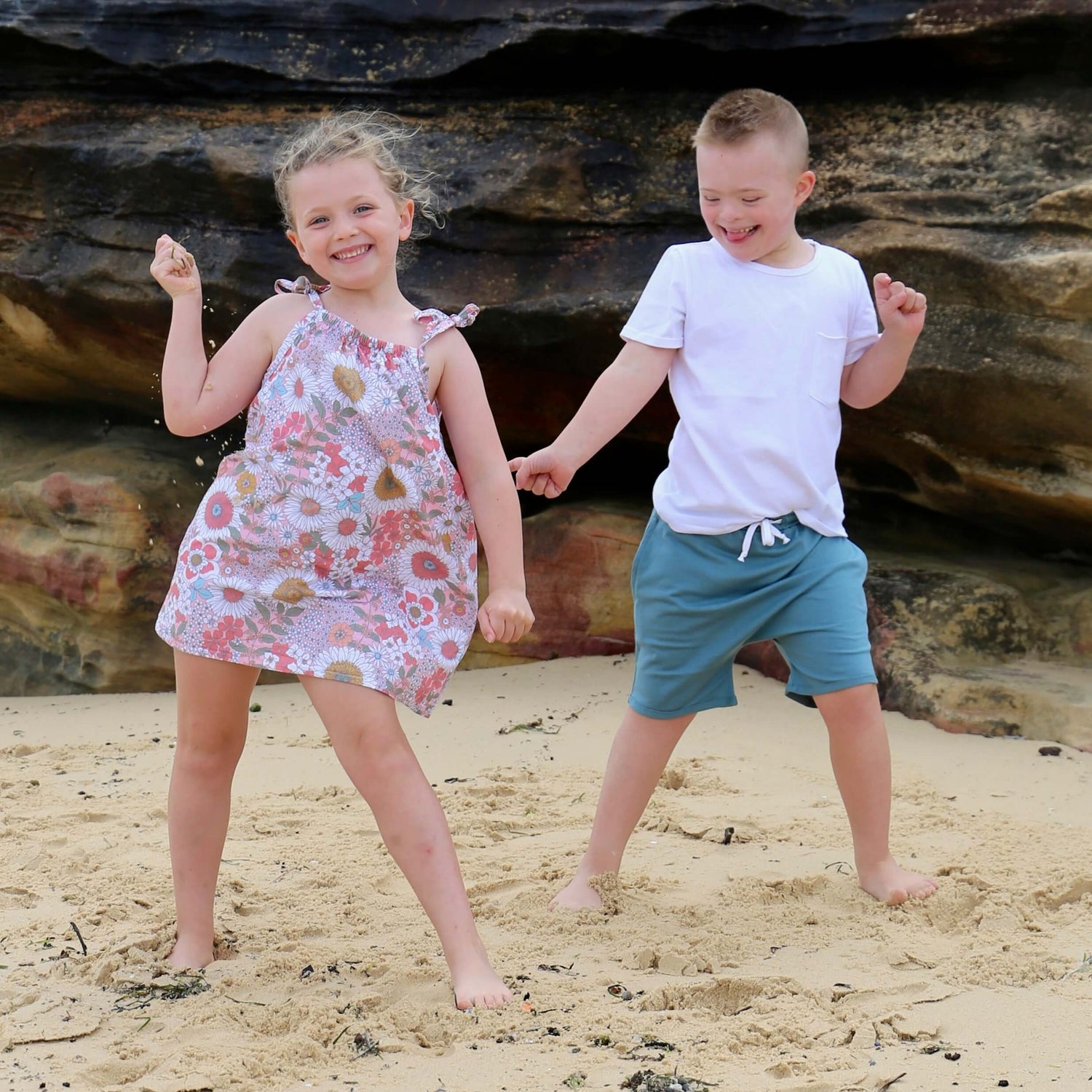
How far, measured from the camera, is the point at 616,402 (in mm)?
2721

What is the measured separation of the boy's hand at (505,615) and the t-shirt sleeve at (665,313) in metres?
0.64

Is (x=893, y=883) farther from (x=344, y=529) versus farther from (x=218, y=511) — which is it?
(x=218, y=511)

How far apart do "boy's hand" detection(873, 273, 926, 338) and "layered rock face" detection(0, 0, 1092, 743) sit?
121 centimetres

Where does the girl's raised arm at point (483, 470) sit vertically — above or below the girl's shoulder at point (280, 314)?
below

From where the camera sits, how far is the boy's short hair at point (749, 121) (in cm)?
263

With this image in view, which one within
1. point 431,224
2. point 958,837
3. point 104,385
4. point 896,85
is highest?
point 896,85

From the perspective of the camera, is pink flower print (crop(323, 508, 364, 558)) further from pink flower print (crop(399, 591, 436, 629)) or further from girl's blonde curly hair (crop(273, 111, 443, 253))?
girl's blonde curly hair (crop(273, 111, 443, 253))

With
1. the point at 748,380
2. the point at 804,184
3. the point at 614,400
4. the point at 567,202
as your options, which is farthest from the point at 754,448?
the point at 567,202

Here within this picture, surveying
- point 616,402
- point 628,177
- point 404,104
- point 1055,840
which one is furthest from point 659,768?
point 404,104

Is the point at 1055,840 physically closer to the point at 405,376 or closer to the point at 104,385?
the point at 405,376

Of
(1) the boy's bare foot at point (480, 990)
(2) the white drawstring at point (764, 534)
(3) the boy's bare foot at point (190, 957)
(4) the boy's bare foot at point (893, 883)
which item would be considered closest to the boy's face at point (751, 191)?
(2) the white drawstring at point (764, 534)

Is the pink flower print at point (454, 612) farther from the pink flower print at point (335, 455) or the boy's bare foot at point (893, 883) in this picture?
the boy's bare foot at point (893, 883)

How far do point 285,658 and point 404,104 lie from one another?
8.62 feet

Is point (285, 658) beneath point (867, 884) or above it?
above
